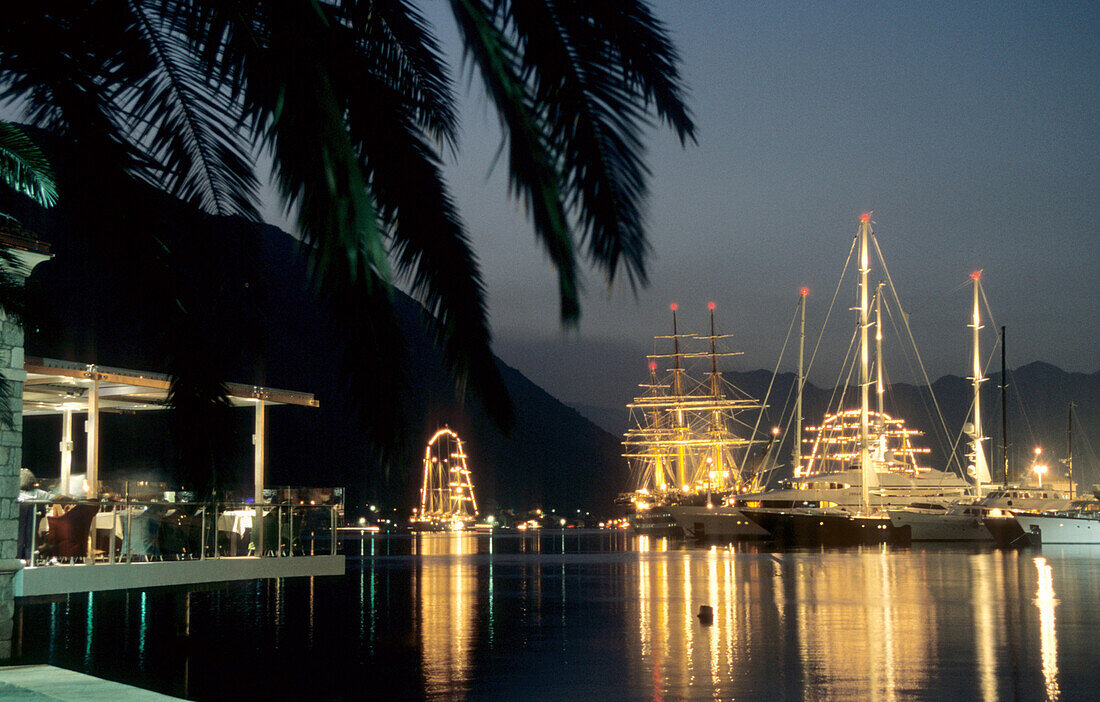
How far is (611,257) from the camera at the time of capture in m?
3.59

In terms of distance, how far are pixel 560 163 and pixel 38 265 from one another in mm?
9558

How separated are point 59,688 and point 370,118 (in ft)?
20.9

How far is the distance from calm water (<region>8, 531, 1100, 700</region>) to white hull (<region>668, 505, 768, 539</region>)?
49.3 metres

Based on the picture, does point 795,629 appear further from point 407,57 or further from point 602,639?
point 407,57

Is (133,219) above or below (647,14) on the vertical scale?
below

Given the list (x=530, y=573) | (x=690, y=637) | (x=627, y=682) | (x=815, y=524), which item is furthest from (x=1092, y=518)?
(x=627, y=682)

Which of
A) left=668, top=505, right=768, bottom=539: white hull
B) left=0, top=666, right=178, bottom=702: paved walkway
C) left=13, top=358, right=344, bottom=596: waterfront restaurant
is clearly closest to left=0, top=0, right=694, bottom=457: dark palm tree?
left=0, top=666, right=178, bottom=702: paved walkway

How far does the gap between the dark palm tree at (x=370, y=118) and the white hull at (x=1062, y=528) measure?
206ft

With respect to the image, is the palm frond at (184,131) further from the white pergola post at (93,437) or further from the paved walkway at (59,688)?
the white pergola post at (93,437)

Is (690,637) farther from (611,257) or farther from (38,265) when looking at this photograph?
(611,257)

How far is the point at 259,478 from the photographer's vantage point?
18734 millimetres

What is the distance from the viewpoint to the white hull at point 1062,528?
6031 cm

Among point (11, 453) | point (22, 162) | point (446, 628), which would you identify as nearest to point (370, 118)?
point (22, 162)

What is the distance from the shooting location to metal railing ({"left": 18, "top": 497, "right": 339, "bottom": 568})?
47.4 feet
